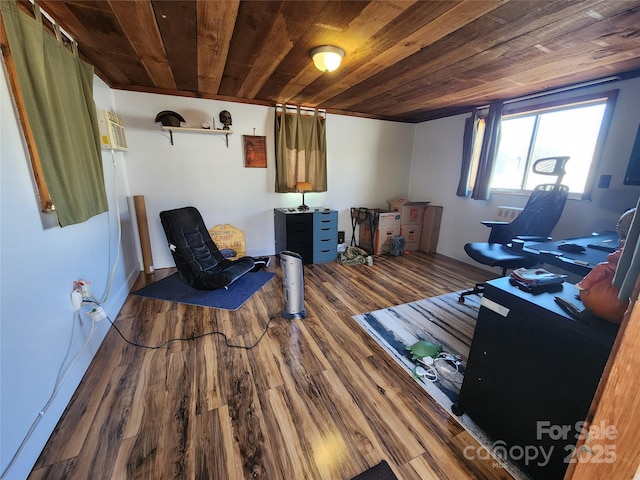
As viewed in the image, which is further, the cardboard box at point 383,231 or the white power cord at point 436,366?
the cardboard box at point 383,231

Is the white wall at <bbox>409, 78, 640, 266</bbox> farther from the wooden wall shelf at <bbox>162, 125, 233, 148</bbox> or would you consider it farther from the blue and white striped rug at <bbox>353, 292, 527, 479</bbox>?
the wooden wall shelf at <bbox>162, 125, 233, 148</bbox>

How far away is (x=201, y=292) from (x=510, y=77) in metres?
3.67

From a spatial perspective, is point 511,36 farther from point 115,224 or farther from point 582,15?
point 115,224

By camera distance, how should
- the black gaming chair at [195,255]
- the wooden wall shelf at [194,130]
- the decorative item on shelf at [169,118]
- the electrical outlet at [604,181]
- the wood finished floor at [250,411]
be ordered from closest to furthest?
the wood finished floor at [250,411], the electrical outlet at [604,181], the black gaming chair at [195,255], the decorative item on shelf at [169,118], the wooden wall shelf at [194,130]

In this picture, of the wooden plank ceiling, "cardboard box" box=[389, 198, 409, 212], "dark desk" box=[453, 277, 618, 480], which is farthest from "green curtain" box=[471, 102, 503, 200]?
"dark desk" box=[453, 277, 618, 480]

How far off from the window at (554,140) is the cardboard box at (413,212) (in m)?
1.03

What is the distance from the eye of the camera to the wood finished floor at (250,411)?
112cm

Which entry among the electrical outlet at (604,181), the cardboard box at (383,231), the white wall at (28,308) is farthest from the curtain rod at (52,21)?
the electrical outlet at (604,181)

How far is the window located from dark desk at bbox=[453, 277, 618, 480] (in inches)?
92.1

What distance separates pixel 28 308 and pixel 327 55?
2.24 m

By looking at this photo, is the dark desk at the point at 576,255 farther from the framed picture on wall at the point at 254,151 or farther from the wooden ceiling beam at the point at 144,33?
the framed picture on wall at the point at 254,151

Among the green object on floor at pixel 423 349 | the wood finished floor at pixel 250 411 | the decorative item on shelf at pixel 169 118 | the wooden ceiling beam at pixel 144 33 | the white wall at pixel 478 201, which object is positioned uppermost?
the wooden ceiling beam at pixel 144 33

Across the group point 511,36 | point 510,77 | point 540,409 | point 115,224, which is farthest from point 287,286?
point 510,77

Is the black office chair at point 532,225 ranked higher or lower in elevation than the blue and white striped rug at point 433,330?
higher
